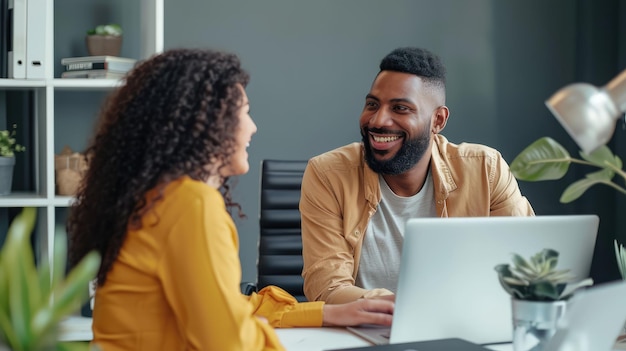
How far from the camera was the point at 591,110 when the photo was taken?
1024 mm

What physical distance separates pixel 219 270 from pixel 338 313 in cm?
49

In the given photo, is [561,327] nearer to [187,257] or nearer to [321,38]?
[187,257]

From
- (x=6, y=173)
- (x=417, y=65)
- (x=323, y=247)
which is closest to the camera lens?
(x=323, y=247)

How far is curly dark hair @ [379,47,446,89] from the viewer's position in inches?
94.6

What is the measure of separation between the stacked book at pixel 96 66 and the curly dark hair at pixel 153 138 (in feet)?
4.71

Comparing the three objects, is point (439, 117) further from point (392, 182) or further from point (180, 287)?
point (180, 287)

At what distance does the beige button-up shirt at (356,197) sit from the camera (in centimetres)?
219

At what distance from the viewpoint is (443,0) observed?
11.8 feet

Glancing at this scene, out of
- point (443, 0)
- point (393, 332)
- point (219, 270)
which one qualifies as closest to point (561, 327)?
point (393, 332)

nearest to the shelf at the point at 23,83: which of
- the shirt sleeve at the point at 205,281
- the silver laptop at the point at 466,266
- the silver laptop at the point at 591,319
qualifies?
the shirt sleeve at the point at 205,281

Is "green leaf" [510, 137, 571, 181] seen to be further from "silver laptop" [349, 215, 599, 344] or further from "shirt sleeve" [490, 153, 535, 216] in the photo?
"shirt sleeve" [490, 153, 535, 216]

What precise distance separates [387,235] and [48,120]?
1253 millimetres

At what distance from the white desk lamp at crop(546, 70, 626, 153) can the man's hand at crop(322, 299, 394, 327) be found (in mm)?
764

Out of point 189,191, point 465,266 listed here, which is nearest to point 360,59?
point 465,266
